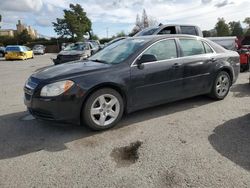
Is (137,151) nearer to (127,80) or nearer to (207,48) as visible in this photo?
(127,80)

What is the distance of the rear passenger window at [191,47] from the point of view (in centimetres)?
559

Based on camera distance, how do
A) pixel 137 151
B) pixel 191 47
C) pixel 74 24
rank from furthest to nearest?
pixel 74 24 → pixel 191 47 → pixel 137 151

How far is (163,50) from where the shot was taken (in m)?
5.29

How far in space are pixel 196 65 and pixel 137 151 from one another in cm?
262

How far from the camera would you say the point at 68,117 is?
14.1ft

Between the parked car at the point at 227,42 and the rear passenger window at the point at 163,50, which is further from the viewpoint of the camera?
the parked car at the point at 227,42

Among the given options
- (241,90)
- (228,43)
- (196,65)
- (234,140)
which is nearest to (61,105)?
(234,140)

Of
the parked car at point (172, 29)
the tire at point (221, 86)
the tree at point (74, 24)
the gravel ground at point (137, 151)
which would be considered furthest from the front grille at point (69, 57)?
the tree at point (74, 24)

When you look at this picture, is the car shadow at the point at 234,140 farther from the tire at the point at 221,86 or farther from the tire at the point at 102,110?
the tire at the point at 102,110

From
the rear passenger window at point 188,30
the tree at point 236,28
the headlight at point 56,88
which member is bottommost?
the headlight at point 56,88

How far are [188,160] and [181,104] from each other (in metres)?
2.61

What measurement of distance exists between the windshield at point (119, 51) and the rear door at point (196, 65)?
0.95 m

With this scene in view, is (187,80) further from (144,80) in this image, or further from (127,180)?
(127,180)

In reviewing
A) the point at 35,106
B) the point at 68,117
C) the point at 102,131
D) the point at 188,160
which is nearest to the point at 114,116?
the point at 102,131
